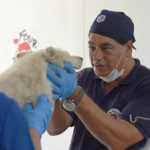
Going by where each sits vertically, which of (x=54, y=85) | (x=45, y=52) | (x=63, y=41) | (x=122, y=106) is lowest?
(x=63, y=41)

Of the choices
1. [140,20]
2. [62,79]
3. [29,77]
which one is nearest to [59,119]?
[62,79]

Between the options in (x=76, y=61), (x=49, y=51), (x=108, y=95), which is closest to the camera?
(x=49, y=51)

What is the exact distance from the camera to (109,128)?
40.4 inches

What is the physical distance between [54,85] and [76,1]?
1642 millimetres

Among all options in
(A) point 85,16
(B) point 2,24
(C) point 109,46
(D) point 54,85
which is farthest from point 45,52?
(B) point 2,24

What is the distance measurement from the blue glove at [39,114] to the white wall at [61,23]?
4.70 feet

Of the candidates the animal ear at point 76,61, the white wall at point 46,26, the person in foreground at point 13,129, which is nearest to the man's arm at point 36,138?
the person in foreground at point 13,129

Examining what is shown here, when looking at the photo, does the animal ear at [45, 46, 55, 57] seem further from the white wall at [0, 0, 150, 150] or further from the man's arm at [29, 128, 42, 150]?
the white wall at [0, 0, 150, 150]

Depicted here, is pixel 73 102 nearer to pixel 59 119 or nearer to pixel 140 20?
pixel 59 119

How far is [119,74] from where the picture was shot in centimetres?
128

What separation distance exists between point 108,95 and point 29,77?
50cm

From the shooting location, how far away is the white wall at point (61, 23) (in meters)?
2.11

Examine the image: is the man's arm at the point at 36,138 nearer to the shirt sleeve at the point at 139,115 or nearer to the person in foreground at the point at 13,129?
the person in foreground at the point at 13,129

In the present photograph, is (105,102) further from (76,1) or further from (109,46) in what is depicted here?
(76,1)
